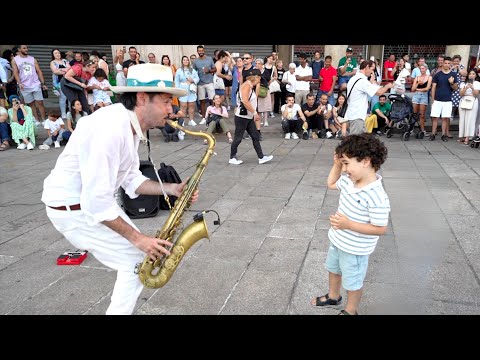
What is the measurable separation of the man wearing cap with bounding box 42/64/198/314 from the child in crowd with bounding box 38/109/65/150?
311 inches

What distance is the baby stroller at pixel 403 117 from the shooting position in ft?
32.9

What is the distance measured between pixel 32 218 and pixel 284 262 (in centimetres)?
357

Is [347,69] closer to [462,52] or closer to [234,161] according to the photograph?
[462,52]

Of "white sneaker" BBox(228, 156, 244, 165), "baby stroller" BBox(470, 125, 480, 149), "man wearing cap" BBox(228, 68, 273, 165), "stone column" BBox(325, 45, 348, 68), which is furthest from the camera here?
"stone column" BBox(325, 45, 348, 68)

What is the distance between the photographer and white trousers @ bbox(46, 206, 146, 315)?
244cm

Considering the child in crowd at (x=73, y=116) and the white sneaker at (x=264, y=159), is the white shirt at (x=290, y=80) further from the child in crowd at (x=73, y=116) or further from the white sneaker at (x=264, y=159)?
the child in crowd at (x=73, y=116)

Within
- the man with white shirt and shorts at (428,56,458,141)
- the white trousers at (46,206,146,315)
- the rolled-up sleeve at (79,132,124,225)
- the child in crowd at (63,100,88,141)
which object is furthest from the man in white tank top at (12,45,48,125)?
the man with white shirt and shorts at (428,56,458,141)

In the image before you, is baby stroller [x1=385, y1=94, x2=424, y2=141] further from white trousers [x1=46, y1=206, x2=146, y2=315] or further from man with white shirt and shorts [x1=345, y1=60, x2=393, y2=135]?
white trousers [x1=46, y1=206, x2=146, y2=315]

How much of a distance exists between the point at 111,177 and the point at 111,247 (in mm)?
530

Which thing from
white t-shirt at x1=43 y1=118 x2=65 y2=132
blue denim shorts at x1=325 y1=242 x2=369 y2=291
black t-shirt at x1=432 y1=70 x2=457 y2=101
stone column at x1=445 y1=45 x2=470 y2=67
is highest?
stone column at x1=445 y1=45 x2=470 y2=67

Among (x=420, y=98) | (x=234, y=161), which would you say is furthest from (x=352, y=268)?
(x=420, y=98)

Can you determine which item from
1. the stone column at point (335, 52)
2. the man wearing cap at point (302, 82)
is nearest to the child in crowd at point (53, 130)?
the man wearing cap at point (302, 82)

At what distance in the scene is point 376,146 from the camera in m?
2.58

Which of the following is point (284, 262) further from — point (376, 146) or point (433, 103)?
point (433, 103)
